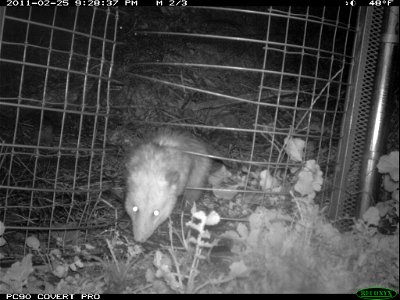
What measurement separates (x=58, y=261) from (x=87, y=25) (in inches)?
138

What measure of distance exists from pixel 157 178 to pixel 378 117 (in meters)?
2.03

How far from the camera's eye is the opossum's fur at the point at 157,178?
3758 mm

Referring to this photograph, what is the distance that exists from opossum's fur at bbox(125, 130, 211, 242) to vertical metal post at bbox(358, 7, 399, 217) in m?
1.64

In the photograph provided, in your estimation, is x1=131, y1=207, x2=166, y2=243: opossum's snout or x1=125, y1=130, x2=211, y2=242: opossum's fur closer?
x1=131, y1=207, x2=166, y2=243: opossum's snout

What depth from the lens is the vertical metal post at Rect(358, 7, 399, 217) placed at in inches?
129

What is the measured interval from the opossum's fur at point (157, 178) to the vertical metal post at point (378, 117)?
164cm

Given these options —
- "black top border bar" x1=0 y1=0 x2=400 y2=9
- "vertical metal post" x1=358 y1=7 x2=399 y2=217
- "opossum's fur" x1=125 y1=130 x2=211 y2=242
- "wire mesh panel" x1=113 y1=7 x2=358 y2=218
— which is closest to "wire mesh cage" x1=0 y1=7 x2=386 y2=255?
"wire mesh panel" x1=113 y1=7 x2=358 y2=218

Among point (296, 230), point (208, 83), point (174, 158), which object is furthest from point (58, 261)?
point (208, 83)

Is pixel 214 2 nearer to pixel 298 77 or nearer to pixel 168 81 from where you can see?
pixel 298 77

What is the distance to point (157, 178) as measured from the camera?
3953 millimetres

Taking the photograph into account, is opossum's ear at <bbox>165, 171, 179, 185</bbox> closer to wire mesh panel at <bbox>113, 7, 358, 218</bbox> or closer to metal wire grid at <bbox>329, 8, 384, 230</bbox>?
wire mesh panel at <bbox>113, 7, 358, 218</bbox>

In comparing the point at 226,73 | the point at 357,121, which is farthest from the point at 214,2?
the point at 226,73

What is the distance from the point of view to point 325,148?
15.7 ft

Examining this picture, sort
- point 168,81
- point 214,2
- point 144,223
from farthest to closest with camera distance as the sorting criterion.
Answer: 1. point 168,81
2. point 144,223
3. point 214,2
